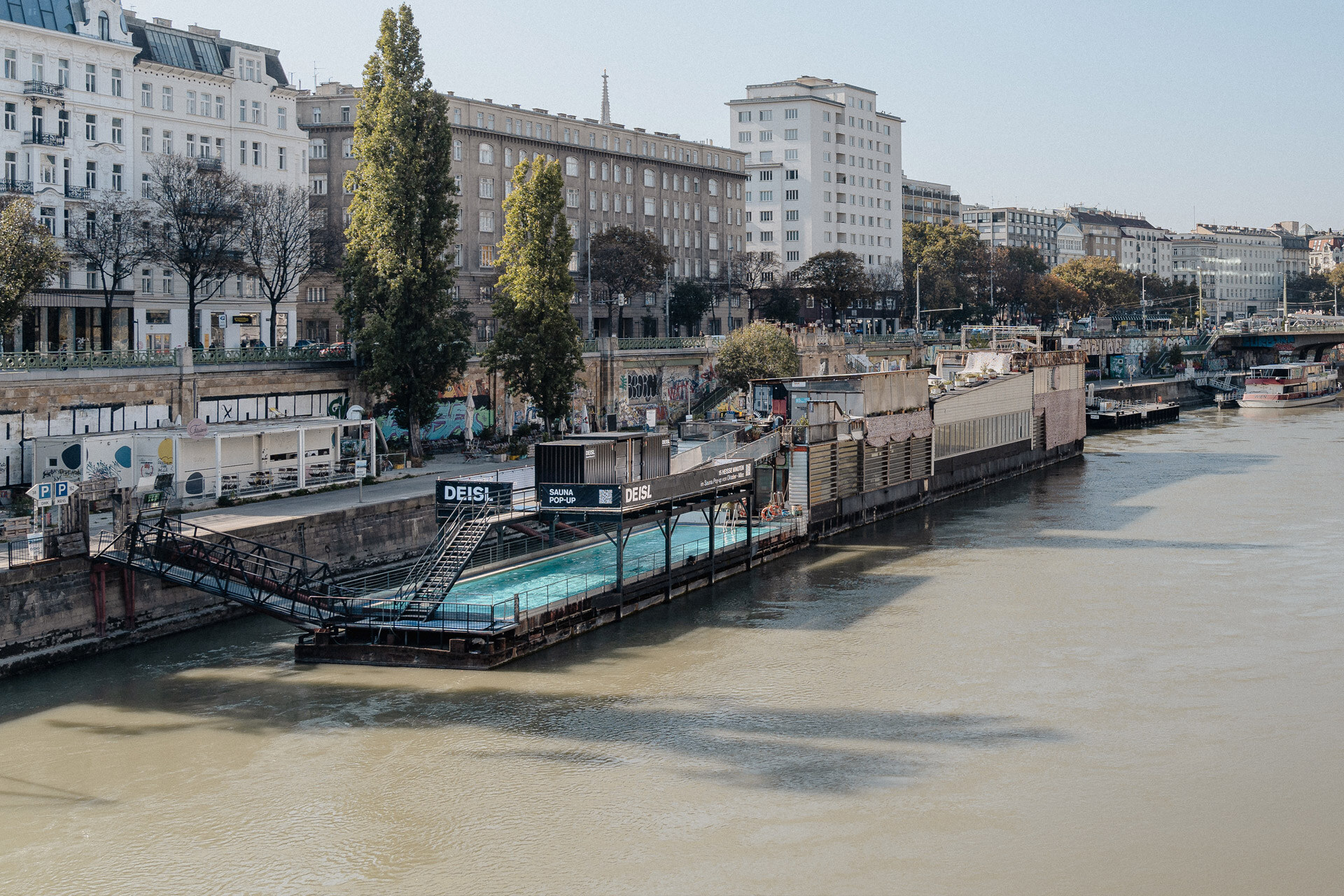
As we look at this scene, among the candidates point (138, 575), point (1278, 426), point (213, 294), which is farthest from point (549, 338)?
point (1278, 426)

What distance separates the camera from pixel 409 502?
47.5 meters

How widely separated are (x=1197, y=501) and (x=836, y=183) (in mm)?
100068

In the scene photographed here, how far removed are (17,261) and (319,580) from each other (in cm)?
2081

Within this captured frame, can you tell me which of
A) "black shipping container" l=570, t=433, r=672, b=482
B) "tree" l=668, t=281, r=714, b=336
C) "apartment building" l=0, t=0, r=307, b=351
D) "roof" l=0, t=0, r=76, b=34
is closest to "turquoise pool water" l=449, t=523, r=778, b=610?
"black shipping container" l=570, t=433, r=672, b=482

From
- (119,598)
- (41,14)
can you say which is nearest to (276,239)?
(41,14)

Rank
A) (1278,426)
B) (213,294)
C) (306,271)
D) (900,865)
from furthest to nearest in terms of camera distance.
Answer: (1278,426) < (306,271) < (213,294) < (900,865)

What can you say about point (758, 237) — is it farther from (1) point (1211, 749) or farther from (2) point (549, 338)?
(1) point (1211, 749)

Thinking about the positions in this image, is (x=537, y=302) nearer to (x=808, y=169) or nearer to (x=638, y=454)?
(x=638, y=454)

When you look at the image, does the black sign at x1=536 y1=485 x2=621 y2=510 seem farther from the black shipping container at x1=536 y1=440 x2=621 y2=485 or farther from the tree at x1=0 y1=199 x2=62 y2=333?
the tree at x1=0 y1=199 x2=62 y2=333

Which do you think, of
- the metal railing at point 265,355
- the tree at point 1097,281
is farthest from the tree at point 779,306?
the tree at point 1097,281

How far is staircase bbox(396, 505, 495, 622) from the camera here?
3497cm

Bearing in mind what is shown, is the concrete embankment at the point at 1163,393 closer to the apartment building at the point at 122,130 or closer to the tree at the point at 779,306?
the tree at the point at 779,306

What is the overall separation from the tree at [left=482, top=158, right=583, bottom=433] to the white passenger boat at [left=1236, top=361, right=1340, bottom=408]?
289 ft

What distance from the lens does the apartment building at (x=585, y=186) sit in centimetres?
9500
